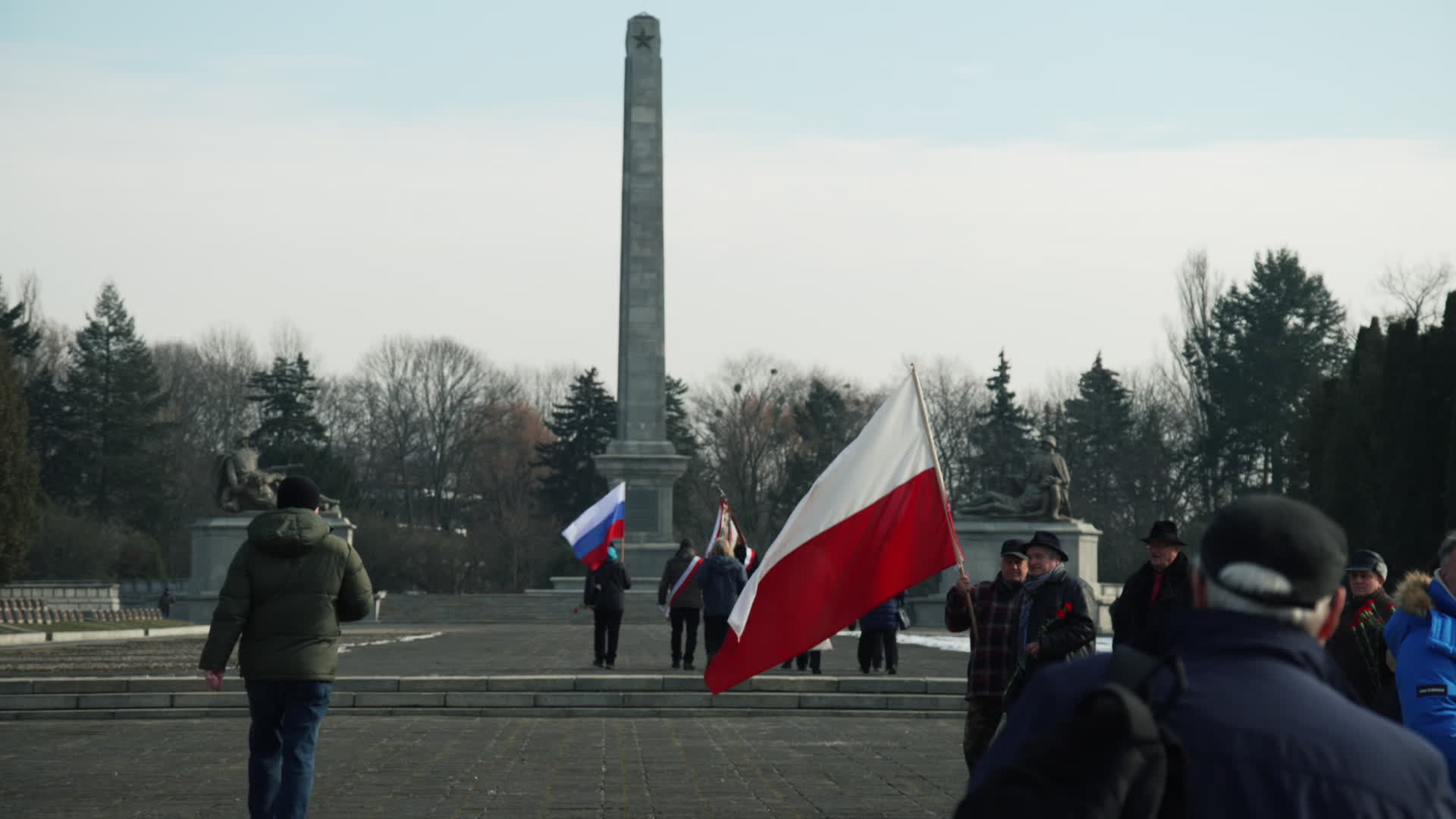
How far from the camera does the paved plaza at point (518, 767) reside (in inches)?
417

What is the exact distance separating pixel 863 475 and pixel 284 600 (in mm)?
2617

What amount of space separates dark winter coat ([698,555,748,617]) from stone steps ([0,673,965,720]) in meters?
2.02

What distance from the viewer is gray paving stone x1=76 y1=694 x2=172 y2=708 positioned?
Result: 1778cm

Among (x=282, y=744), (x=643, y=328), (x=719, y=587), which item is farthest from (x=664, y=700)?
(x=643, y=328)

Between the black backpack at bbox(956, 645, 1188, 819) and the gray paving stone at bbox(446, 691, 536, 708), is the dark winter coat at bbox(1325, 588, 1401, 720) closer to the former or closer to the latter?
the black backpack at bbox(956, 645, 1188, 819)

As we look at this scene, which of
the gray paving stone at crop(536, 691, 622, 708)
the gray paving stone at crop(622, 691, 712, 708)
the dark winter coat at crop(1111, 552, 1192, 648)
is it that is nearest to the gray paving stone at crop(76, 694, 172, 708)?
the gray paving stone at crop(536, 691, 622, 708)

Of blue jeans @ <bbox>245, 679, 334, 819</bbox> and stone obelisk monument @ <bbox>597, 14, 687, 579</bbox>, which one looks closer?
blue jeans @ <bbox>245, 679, 334, 819</bbox>

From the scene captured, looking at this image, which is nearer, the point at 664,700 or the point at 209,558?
the point at 664,700

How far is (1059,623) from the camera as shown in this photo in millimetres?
8867

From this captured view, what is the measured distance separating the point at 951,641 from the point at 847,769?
21.3m

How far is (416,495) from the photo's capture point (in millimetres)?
91375

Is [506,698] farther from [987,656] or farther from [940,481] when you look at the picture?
[940,481]

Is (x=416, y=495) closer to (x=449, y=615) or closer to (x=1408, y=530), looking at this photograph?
(x=449, y=615)

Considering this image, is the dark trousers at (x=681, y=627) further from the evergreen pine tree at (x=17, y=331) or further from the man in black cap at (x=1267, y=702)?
the evergreen pine tree at (x=17, y=331)
